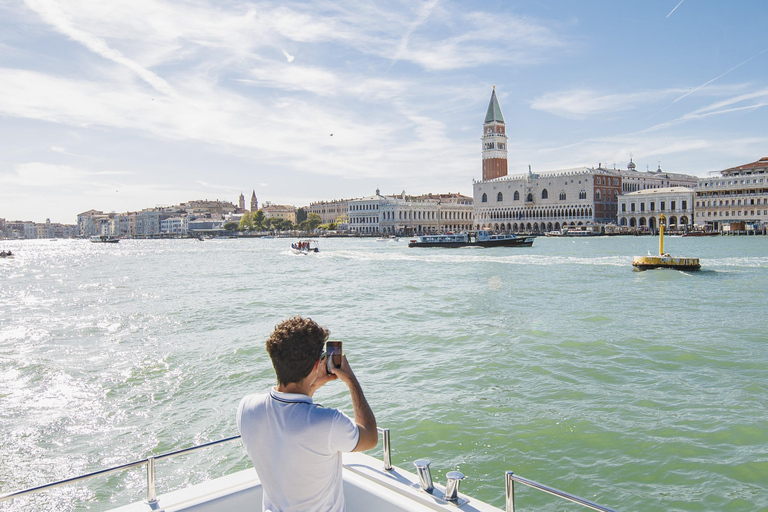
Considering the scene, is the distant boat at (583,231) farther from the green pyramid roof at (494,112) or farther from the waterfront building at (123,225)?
the waterfront building at (123,225)

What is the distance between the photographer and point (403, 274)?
89.2 ft

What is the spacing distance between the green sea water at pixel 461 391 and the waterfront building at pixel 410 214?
8834cm

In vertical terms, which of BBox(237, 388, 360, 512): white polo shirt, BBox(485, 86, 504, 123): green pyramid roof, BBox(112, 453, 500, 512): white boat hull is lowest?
BBox(112, 453, 500, 512): white boat hull

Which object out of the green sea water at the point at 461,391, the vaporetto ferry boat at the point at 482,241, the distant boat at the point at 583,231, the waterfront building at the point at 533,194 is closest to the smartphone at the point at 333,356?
the green sea water at the point at 461,391

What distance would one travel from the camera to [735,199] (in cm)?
7356

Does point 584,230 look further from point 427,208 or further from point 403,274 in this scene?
point 403,274

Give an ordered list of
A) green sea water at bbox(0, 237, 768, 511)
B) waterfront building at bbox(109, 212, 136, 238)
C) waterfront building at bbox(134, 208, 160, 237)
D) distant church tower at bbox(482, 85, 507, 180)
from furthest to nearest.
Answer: waterfront building at bbox(109, 212, 136, 238) → waterfront building at bbox(134, 208, 160, 237) → distant church tower at bbox(482, 85, 507, 180) → green sea water at bbox(0, 237, 768, 511)

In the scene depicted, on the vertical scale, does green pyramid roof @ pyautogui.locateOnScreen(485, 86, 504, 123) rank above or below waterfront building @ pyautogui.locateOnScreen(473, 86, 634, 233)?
above

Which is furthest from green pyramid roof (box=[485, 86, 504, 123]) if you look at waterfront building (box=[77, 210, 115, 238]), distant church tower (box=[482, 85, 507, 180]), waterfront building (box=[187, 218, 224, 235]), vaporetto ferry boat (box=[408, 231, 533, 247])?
waterfront building (box=[77, 210, 115, 238])

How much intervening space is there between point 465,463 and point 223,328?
8545 millimetres

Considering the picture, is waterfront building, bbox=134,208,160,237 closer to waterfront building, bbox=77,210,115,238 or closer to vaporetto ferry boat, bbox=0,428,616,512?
waterfront building, bbox=77,210,115,238

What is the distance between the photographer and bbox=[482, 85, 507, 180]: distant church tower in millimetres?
98000

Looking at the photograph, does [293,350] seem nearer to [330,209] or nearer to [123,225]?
[330,209]

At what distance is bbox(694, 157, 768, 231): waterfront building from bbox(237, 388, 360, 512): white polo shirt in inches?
3224
